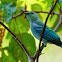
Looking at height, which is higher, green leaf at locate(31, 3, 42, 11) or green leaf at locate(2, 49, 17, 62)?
green leaf at locate(31, 3, 42, 11)

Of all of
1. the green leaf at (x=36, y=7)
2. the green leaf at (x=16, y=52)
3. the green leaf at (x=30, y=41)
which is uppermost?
the green leaf at (x=36, y=7)

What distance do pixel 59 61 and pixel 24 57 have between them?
46 cm

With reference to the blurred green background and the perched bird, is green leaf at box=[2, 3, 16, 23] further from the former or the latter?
the perched bird

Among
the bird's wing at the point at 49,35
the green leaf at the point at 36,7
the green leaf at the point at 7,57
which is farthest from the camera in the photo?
the green leaf at the point at 36,7

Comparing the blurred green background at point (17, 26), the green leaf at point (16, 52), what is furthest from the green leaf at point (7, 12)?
the green leaf at point (16, 52)

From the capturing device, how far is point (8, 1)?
1.04m

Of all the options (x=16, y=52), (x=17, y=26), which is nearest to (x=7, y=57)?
(x=16, y=52)

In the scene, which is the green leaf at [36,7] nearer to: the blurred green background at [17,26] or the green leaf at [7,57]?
the blurred green background at [17,26]

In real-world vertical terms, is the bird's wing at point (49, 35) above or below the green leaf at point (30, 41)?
above

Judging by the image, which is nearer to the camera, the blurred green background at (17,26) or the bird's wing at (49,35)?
the bird's wing at (49,35)

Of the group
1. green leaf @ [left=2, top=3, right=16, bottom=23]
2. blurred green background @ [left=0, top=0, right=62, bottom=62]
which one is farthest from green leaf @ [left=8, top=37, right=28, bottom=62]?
green leaf @ [left=2, top=3, right=16, bottom=23]

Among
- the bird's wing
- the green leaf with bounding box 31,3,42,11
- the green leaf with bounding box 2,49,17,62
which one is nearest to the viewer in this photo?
the bird's wing

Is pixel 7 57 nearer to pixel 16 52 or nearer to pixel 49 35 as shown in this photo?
pixel 16 52

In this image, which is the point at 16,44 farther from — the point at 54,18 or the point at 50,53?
the point at 50,53
